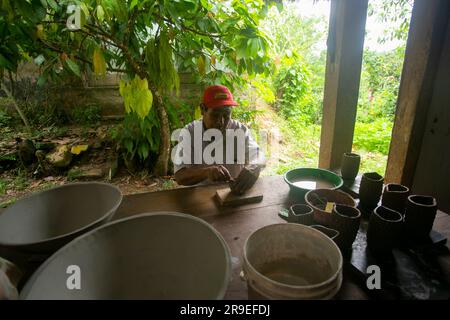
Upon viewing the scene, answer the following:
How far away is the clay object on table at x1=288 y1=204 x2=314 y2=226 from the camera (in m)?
1.06

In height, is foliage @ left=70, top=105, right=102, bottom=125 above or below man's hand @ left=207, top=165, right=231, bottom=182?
above

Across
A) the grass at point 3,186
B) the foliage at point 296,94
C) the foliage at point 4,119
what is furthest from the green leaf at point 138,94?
the foliage at point 296,94

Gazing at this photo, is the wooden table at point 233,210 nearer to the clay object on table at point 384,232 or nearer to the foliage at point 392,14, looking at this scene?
the clay object on table at point 384,232

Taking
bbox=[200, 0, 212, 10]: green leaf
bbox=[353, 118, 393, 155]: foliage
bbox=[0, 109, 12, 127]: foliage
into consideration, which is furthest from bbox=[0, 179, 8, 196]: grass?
bbox=[353, 118, 393, 155]: foliage

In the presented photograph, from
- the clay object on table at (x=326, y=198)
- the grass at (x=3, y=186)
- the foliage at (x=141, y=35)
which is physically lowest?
the grass at (x=3, y=186)

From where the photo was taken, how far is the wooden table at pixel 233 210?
3.50 ft

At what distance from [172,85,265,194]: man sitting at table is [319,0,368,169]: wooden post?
0.61 meters

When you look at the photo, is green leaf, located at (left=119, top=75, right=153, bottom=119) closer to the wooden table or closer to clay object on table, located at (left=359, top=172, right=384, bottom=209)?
the wooden table

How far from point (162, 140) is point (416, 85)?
318 cm

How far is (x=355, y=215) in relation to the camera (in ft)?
3.41

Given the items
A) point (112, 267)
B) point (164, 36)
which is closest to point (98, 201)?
point (112, 267)

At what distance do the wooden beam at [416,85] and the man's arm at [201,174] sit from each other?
1219mm

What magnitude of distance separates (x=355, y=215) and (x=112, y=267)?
959 mm
